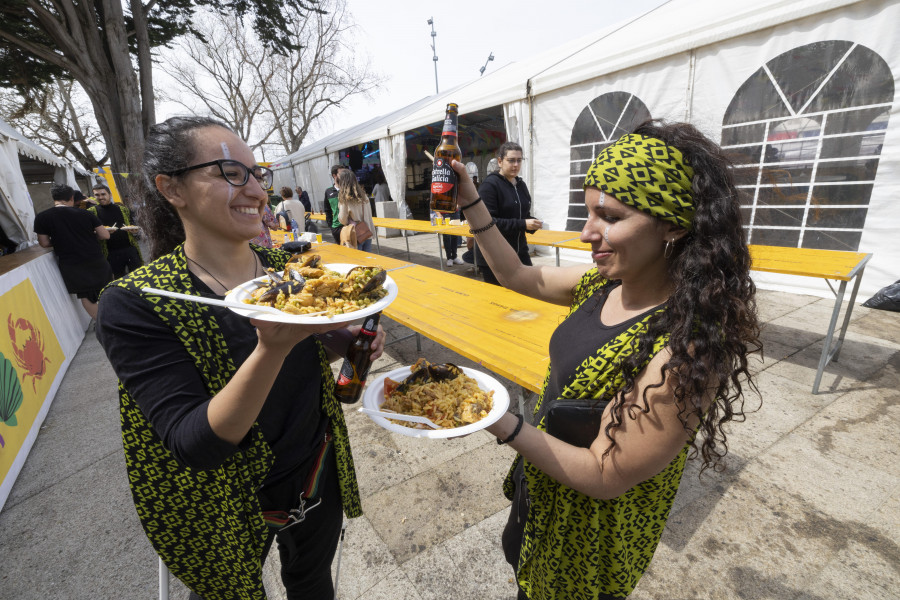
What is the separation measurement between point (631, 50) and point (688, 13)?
1.23 meters

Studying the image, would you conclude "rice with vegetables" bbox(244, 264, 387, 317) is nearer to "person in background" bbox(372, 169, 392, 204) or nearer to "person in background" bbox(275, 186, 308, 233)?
"person in background" bbox(275, 186, 308, 233)

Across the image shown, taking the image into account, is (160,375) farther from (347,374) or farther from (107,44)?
(107,44)

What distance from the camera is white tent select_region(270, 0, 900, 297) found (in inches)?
191

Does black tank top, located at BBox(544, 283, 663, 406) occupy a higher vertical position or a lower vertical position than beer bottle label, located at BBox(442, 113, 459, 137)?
lower

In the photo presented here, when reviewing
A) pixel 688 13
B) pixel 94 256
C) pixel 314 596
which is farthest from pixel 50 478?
pixel 688 13

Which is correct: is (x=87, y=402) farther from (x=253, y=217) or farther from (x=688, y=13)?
(x=688, y=13)

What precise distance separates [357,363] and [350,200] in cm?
556

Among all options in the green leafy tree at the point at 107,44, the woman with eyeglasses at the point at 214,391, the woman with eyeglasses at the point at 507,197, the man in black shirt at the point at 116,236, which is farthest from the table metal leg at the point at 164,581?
the green leafy tree at the point at 107,44

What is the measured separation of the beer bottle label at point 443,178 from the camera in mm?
1946

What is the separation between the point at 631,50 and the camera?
6.62 meters

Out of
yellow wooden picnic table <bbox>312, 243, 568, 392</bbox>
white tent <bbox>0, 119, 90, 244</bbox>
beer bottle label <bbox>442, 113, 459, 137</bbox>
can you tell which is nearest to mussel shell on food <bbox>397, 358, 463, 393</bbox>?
yellow wooden picnic table <bbox>312, 243, 568, 392</bbox>

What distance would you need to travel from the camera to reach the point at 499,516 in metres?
2.51

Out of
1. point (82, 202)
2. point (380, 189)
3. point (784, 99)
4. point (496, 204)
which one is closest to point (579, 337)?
point (496, 204)

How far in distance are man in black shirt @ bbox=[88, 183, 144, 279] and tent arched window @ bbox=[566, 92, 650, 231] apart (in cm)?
808
